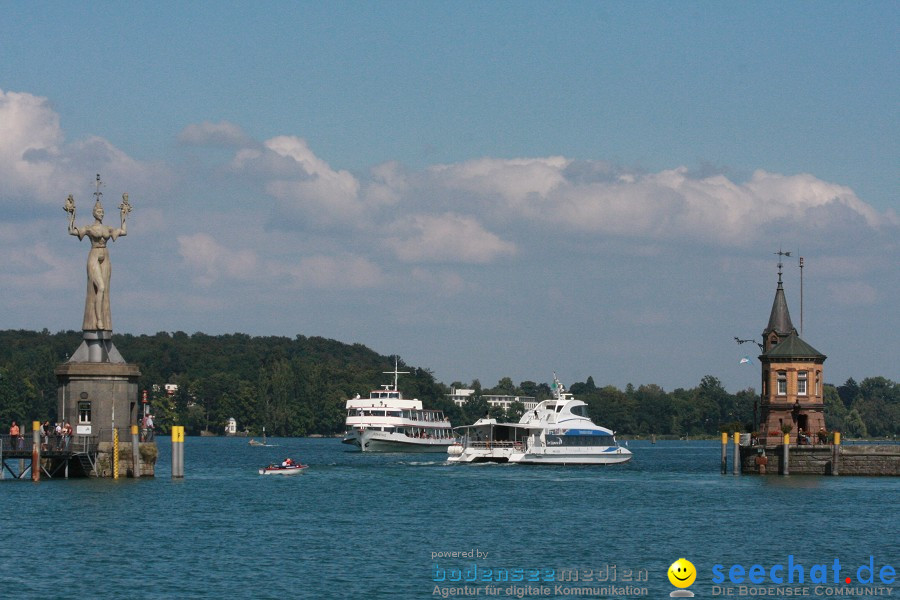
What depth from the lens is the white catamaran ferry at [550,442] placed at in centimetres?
10562

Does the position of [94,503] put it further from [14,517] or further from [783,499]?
[783,499]

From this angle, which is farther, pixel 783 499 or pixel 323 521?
pixel 783 499

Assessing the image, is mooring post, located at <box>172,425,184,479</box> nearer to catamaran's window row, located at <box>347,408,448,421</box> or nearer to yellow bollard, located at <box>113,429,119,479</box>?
yellow bollard, located at <box>113,429,119,479</box>

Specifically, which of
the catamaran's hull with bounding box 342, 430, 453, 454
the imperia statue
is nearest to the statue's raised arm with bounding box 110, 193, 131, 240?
the imperia statue

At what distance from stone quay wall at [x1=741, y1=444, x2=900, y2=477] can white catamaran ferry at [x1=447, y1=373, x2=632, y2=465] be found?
21.3 m

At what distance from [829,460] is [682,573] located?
139 ft

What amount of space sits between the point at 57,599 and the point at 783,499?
133 ft

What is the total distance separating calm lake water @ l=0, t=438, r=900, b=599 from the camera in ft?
145

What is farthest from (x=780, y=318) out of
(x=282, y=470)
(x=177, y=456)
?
(x=177, y=456)

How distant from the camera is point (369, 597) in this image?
136 feet

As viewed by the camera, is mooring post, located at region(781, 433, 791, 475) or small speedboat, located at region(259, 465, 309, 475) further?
small speedboat, located at region(259, 465, 309, 475)

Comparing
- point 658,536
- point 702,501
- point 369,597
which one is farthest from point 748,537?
point 369,597

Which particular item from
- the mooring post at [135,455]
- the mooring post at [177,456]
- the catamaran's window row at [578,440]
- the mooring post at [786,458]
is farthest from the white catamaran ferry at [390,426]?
the mooring post at [135,455]

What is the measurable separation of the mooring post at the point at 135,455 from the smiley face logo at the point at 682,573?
Result: 32.6 meters
